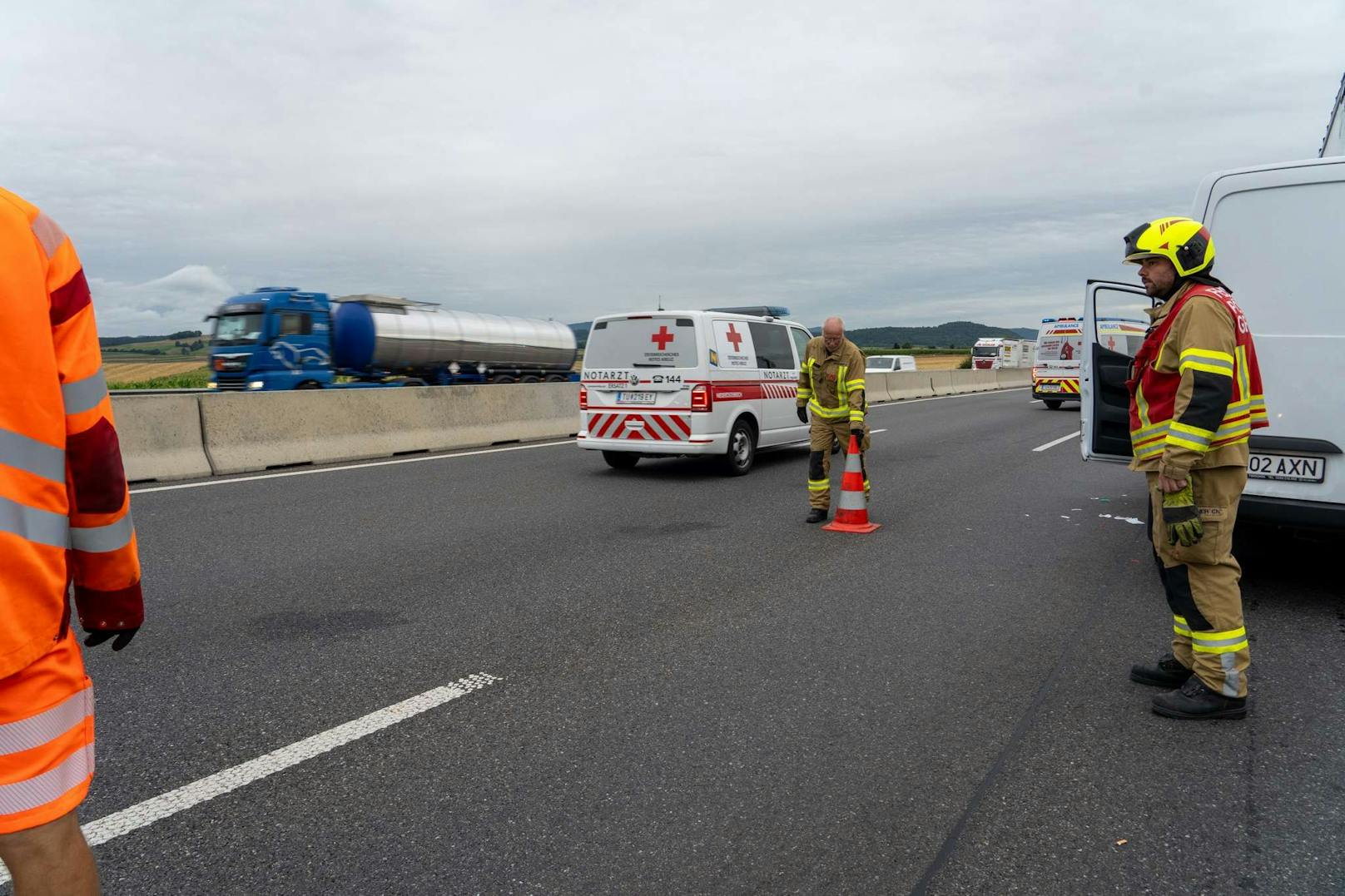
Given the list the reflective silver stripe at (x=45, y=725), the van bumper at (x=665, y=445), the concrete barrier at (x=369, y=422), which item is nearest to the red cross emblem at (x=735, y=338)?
the van bumper at (x=665, y=445)

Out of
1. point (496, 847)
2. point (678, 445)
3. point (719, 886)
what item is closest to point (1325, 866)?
point (719, 886)

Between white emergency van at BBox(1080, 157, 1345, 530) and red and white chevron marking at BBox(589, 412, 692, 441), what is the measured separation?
601 centimetres

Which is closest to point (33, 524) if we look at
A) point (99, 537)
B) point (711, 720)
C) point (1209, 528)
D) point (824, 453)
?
point (99, 537)

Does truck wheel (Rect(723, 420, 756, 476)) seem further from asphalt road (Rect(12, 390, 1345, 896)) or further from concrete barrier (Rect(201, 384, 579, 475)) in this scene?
concrete barrier (Rect(201, 384, 579, 475))

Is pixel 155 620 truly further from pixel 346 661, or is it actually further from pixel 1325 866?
pixel 1325 866

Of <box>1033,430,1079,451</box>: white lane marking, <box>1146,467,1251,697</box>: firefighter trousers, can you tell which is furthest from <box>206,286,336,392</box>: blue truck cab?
<box>1146,467,1251,697</box>: firefighter trousers

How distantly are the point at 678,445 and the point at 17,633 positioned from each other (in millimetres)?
9065

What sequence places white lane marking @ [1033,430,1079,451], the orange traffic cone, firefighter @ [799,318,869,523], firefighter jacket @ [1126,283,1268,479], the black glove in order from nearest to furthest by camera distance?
the black glove
firefighter jacket @ [1126,283,1268,479]
the orange traffic cone
firefighter @ [799,318,869,523]
white lane marking @ [1033,430,1079,451]

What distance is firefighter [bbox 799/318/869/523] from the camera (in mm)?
8266

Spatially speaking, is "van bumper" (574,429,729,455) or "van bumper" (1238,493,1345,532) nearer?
"van bumper" (1238,493,1345,532)

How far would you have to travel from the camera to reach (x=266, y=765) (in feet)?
11.0

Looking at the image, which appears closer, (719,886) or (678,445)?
(719,886)

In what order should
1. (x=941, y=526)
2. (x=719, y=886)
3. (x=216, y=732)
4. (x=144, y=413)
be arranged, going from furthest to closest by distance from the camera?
(x=144, y=413), (x=941, y=526), (x=216, y=732), (x=719, y=886)

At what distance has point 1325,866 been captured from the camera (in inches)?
108
